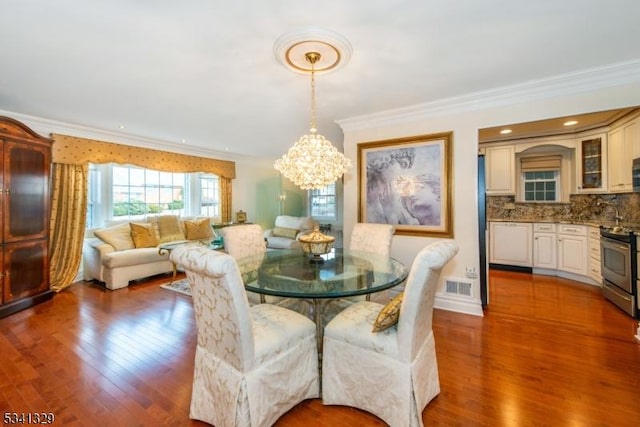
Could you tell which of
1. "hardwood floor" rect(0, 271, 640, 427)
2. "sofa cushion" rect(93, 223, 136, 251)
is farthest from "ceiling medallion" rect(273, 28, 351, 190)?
"sofa cushion" rect(93, 223, 136, 251)

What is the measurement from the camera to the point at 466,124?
9.96 feet

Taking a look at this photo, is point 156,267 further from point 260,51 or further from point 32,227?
point 260,51

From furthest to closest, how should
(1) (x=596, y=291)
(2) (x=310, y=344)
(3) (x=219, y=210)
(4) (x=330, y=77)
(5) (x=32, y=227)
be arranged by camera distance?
(3) (x=219, y=210) < (1) (x=596, y=291) < (5) (x=32, y=227) < (4) (x=330, y=77) < (2) (x=310, y=344)

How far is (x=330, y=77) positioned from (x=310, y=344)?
2075mm

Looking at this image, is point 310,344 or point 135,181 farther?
point 135,181

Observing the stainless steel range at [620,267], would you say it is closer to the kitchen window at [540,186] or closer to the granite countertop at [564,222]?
the granite countertop at [564,222]

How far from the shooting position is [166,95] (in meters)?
2.85

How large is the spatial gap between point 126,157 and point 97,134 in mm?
473

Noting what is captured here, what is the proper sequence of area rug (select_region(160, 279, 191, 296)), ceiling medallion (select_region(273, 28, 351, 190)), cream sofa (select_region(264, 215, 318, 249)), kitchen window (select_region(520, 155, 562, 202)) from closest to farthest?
ceiling medallion (select_region(273, 28, 351, 190)) → area rug (select_region(160, 279, 191, 296)) → kitchen window (select_region(520, 155, 562, 202)) → cream sofa (select_region(264, 215, 318, 249))

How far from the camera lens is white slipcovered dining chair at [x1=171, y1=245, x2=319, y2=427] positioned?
1336mm

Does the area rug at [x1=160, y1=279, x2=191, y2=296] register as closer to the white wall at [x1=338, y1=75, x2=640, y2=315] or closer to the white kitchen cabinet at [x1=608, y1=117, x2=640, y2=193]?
the white wall at [x1=338, y1=75, x2=640, y2=315]

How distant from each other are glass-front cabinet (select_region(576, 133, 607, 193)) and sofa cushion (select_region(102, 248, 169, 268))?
6.28m

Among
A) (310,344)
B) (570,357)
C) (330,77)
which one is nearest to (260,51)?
(330,77)

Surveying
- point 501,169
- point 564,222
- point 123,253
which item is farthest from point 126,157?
point 564,222
